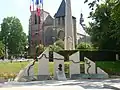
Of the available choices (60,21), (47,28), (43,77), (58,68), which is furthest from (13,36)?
(43,77)

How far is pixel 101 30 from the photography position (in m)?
48.2

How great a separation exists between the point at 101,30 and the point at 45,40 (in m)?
43.1

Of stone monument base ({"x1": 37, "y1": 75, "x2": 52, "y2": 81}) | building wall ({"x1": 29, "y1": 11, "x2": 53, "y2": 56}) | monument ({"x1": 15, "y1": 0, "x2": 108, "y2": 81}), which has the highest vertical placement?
building wall ({"x1": 29, "y1": 11, "x2": 53, "y2": 56})

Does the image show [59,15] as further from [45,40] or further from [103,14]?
[103,14]

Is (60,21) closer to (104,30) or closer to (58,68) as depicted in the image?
(104,30)

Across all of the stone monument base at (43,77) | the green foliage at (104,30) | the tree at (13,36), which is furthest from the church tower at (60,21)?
the stone monument base at (43,77)

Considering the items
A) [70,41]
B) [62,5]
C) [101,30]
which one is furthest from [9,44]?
[101,30]

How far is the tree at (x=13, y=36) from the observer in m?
85.0

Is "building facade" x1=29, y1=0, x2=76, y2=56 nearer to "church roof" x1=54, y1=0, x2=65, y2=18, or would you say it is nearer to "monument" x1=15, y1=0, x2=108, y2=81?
"church roof" x1=54, y1=0, x2=65, y2=18

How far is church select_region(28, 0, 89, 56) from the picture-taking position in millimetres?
86000

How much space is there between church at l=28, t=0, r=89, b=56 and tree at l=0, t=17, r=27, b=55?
11.5ft

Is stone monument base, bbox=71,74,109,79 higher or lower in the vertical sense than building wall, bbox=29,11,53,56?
lower

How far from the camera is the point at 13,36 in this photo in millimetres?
85750

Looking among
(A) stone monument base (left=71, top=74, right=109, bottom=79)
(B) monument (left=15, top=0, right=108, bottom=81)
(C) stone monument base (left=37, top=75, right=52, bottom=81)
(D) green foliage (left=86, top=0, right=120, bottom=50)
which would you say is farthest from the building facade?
(C) stone monument base (left=37, top=75, right=52, bottom=81)
